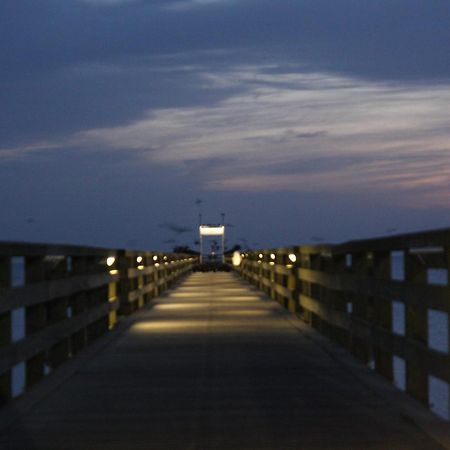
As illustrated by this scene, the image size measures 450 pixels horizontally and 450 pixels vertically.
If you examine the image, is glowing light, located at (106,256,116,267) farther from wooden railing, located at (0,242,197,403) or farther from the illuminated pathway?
the illuminated pathway

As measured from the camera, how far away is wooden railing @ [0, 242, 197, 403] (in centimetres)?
946

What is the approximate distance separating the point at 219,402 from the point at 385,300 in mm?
2094

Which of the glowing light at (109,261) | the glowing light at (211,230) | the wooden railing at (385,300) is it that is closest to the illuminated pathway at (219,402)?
the wooden railing at (385,300)

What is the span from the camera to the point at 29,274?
10969 millimetres

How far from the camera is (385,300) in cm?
1078

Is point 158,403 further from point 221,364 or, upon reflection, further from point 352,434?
point 221,364

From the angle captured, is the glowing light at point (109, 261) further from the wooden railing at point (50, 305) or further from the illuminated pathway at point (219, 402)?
the illuminated pathway at point (219, 402)

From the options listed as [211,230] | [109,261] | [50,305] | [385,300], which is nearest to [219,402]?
[385,300]

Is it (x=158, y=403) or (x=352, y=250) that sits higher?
(x=352, y=250)

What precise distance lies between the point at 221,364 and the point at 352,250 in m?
1.84

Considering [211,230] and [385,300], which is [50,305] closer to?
[385,300]

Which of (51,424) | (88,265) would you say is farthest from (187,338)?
(51,424)

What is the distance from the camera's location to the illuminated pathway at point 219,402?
25.4 ft

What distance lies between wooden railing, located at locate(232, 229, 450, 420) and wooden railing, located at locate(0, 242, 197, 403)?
2.82 meters
